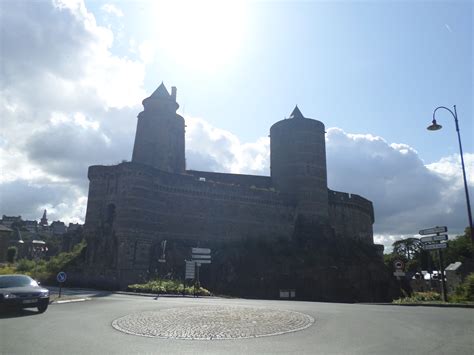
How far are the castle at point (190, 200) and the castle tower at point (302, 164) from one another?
11cm

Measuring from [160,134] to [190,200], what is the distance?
10.6 meters

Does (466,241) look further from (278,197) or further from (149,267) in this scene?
(149,267)

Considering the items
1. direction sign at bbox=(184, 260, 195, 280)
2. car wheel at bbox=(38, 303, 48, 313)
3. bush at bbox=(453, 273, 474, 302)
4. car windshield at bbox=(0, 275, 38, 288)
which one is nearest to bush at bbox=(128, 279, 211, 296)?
direction sign at bbox=(184, 260, 195, 280)

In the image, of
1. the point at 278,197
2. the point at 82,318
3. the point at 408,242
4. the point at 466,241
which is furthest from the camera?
Result: the point at 408,242

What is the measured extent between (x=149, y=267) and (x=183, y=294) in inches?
405

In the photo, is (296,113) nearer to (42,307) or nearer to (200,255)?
(200,255)

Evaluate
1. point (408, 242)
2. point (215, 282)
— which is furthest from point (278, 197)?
point (408, 242)

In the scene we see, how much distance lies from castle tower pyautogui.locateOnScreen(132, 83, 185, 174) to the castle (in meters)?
0.11

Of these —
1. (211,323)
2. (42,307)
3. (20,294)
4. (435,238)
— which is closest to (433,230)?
(435,238)

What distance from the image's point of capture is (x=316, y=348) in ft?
24.0

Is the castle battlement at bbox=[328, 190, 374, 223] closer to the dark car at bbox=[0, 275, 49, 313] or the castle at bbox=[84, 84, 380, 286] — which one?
the castle at bbox=[84, 84, 380, 286]

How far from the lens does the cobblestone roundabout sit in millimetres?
8664

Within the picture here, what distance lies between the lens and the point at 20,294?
38.6 ft

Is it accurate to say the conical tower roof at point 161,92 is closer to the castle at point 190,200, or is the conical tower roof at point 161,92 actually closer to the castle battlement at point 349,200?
the castle at point 190,200
